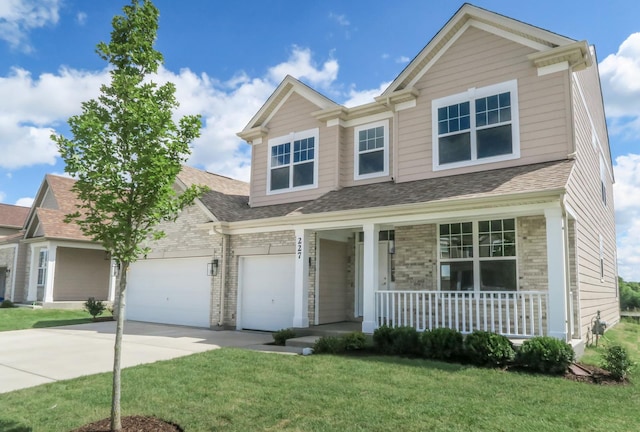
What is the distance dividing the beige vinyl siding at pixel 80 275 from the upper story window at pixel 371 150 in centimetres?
1518

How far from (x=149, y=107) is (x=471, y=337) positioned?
6.47 metres

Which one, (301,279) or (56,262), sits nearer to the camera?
(301,279)

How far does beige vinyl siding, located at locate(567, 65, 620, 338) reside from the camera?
10383 mm

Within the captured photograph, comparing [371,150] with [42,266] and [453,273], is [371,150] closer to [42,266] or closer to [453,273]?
[453,273]

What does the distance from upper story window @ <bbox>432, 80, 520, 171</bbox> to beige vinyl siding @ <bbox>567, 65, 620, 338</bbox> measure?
1.40 metres

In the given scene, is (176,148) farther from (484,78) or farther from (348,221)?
(484,78)

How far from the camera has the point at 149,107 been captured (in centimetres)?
516

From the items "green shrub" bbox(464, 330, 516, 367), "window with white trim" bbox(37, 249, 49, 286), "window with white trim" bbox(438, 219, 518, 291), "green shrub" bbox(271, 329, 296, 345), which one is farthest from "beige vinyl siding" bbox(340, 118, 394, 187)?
"window with white trim" bbox(37, 249, 49, 286)

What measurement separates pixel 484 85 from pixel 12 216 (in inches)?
1359

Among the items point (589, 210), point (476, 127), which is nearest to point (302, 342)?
point (476, 127)

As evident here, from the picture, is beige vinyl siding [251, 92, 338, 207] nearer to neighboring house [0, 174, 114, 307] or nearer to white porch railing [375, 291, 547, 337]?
white porch railing [375, 291, 547, 337]

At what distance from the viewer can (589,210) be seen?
1216 cm

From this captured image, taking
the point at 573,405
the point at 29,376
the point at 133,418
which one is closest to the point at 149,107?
the point at 133,418

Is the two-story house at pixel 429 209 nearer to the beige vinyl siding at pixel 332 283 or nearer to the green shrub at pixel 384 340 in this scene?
the beige vinyl siding at pixel 332 283
